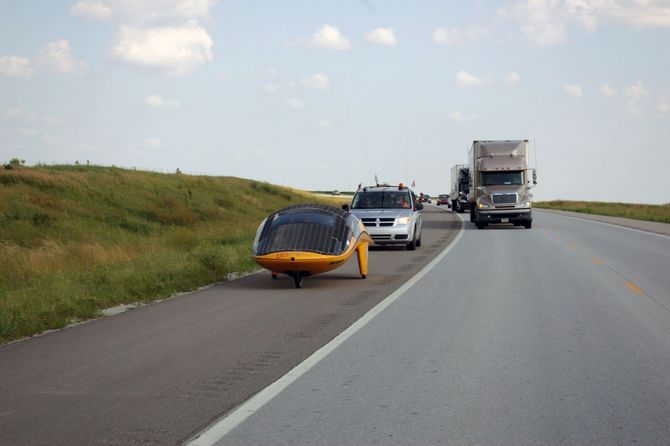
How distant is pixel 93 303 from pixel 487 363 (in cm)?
661

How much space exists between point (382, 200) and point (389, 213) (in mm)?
1113

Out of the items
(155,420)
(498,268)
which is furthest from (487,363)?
(498,268)

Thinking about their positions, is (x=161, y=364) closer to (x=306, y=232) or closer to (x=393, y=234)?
(x=306, y=232)

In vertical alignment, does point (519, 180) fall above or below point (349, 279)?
above

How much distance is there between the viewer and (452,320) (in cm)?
1105

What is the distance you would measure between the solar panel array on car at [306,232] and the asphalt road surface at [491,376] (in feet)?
5.51

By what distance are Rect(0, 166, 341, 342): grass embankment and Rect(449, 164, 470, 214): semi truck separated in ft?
45.2

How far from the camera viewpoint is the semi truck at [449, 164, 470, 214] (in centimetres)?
6038

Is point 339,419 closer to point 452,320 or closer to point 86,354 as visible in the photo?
point 86,354

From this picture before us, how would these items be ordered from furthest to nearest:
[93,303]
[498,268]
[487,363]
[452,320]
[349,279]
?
[498,268], [349,279], [93,303], [452,320], [487,363]

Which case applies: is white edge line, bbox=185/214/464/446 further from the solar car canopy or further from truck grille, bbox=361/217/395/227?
truck grille, bbox=361/217/395/227

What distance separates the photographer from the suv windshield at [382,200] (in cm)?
2556

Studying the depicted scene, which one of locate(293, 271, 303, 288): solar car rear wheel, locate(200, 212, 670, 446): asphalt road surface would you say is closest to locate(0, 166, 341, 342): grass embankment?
locate(293, 271, 303, 288): solar car rear wheel

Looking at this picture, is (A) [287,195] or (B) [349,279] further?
(A) [287,195]
